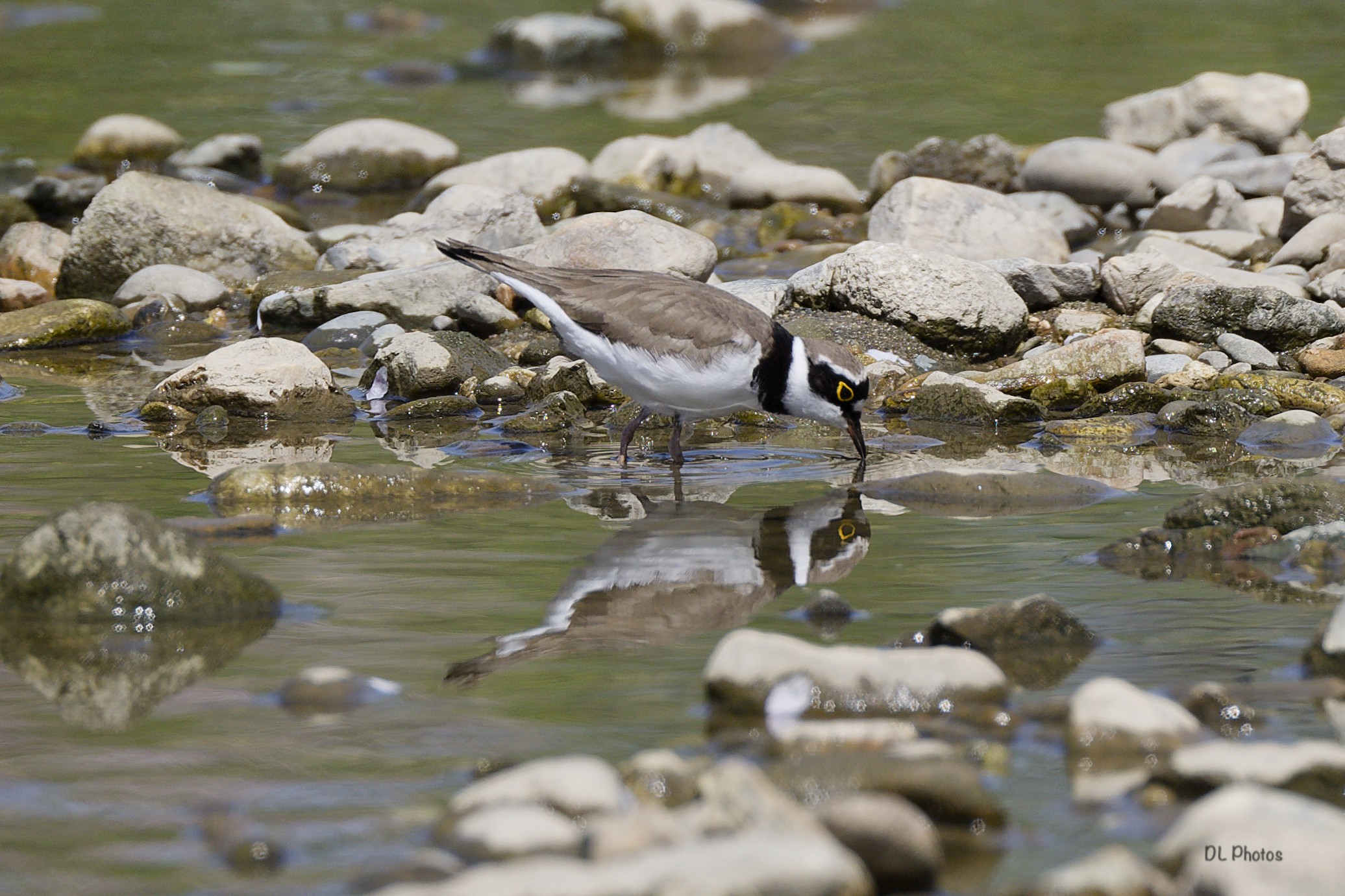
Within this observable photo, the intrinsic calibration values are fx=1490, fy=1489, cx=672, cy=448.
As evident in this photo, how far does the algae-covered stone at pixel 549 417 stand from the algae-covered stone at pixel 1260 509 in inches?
159

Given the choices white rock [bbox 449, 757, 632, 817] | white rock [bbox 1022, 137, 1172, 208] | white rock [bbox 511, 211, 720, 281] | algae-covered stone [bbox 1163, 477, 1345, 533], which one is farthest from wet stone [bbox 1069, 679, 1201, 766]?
white rock [bbox 1022, 137, 1172, 208]

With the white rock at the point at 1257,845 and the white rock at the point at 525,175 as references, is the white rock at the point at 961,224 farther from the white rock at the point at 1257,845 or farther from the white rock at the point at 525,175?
the white rock at the point at 1257,845

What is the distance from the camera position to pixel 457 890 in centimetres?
346

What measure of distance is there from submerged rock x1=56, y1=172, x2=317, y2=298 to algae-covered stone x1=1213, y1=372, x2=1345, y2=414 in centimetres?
868

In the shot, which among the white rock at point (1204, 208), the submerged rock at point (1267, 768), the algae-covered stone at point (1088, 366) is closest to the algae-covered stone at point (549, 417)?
the algae-covered stone at point (1088, 366)

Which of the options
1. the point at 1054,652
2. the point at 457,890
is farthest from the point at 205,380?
the point at 457,890

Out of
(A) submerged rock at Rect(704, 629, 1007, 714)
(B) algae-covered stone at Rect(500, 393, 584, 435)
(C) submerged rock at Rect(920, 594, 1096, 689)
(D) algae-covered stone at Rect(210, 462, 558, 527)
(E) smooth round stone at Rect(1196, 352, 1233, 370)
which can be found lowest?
(B) algae-covered stone at Rect(500, 393, 584, 435)

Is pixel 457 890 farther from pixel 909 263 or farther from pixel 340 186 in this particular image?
pixel 340 186

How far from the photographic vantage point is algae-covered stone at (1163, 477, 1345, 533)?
677 centimetres

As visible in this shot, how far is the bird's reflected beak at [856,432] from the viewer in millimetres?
8328

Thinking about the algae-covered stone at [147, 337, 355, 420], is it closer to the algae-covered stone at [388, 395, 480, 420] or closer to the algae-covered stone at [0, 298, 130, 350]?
the algae-covered stone at [388, 395, 480, 420]

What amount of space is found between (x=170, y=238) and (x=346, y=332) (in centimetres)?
303

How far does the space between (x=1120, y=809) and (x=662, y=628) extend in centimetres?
209

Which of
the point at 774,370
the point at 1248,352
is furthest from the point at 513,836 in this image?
the point at 1248,352
